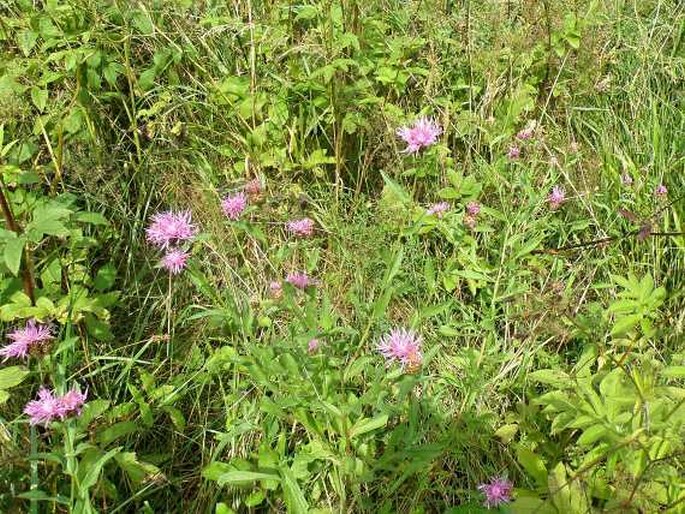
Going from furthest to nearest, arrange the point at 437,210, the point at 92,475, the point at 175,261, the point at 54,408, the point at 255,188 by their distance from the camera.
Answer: the point at 437,210, the point at 255,188, the point at 175,261, the point at 54,408, the point at 92,475

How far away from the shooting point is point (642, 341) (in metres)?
1.58

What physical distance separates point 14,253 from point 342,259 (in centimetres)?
81

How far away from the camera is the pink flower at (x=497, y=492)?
138 centimetres

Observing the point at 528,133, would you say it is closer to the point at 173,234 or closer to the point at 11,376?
the point at 173,234

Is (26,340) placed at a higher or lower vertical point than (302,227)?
lower

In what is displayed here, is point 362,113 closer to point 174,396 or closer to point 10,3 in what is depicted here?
point 174,396

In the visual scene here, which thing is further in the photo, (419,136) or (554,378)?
(419,136)

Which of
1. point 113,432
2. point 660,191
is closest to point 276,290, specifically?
point 113,432

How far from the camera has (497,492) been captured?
4.54ft

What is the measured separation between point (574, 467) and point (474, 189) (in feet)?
2.46

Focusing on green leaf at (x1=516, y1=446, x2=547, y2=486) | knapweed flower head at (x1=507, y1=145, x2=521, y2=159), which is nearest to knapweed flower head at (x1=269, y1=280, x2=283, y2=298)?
green leaf at (x1=516, y1=446, x2=547, y2=486)

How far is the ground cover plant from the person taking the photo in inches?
53.9

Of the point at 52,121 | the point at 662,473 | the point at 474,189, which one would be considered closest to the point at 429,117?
the point at 474,189

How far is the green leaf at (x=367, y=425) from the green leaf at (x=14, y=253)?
70 centimetres
